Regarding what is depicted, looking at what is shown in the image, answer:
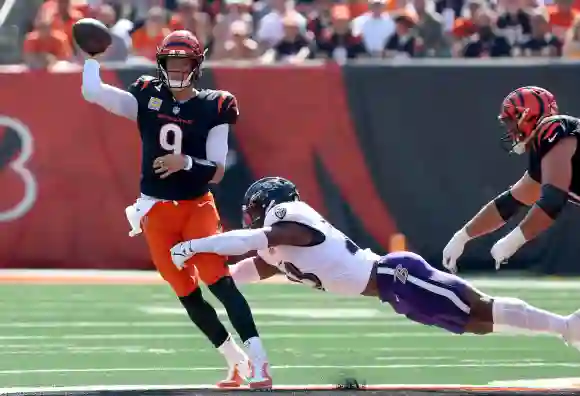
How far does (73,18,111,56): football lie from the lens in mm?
7242

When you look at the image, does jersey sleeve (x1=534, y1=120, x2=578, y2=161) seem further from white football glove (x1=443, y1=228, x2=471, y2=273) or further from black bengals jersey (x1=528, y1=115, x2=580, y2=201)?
white football glove (x1=443, y1=228, x2=471, y2=273)

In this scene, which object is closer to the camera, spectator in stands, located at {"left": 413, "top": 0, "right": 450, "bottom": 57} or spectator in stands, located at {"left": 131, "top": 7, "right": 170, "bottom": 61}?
spectator in stands, located at {"left": 413, "top": 0, "right": 450, "bottom": 57}

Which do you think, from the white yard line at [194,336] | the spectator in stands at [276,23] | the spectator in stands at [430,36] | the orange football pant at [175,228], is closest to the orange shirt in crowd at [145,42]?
the spectator in stands at [276,23]

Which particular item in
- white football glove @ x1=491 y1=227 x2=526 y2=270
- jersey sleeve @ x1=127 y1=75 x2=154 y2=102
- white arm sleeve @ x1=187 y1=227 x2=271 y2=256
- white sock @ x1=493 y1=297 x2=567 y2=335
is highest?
jersey sleeve @ x1=127 y1=75 x2=154 y2=102

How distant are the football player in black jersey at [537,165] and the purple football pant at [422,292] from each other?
41 cm

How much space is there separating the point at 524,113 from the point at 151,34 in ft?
24.8

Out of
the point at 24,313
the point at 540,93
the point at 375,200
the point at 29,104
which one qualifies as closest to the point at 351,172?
the point at 375,200

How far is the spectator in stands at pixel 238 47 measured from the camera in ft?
44.4

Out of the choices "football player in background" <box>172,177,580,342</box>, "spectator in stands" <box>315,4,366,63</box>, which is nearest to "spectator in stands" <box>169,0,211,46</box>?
"spectator in stands" <box>315,4,366,63</box>

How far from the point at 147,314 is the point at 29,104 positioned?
3.39 metres

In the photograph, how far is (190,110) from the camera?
7.07 metres

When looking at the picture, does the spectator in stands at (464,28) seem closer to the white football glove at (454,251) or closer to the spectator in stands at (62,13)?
the spectator in stands at (62,13)

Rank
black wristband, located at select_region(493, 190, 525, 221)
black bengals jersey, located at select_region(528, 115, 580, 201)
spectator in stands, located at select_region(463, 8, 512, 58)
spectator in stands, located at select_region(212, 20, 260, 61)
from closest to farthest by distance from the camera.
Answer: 1. black bengals jersey, located at select_region(528, 115, 580, 201)
2. black wristband, located at select_region(493, 190, 525, 221)
3. spectator in stands, located at select_region(212, 20, 260, 61)
4. spectator in stands, located at select_region(463, 8, 512, 58)

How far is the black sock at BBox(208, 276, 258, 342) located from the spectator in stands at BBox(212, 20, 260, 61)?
6.82 metres
